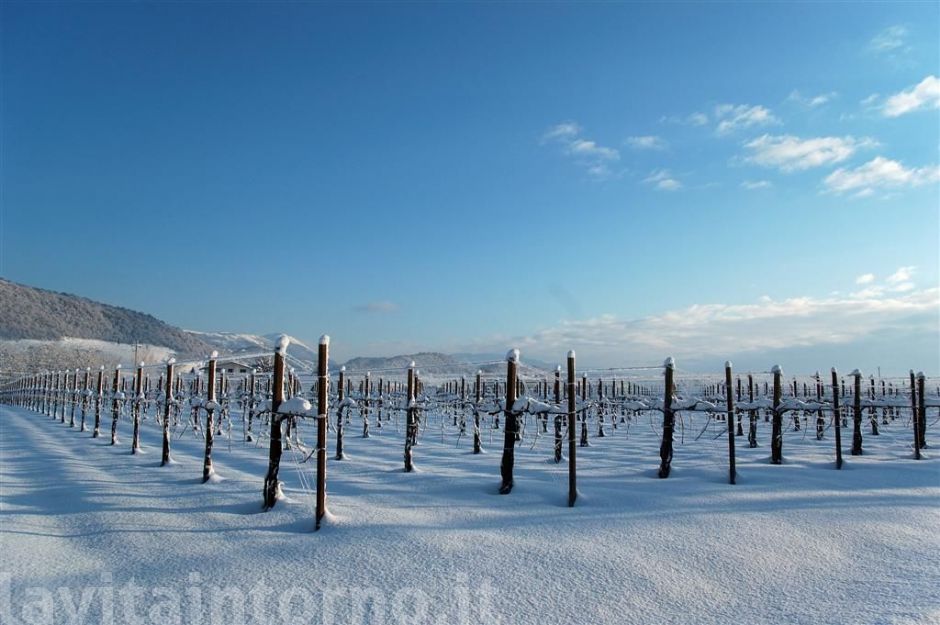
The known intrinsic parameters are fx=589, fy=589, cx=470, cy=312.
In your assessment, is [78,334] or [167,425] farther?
[78,334]

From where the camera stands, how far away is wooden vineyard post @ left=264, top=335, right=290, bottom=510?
849cm

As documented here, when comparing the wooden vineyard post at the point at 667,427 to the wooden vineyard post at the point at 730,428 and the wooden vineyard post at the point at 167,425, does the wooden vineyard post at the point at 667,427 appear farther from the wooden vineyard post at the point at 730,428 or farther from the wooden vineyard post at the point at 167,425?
the wooden vineyard post at the point at 167,425

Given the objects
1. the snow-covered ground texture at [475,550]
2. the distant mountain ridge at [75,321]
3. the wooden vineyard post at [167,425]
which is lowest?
the snow-covered ground texture at [475,550]

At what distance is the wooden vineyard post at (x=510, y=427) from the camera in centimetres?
973

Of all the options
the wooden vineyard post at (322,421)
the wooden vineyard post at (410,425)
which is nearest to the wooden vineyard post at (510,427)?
the wooden vineyard post at (322,421)

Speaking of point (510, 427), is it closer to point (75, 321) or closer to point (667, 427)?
point (667, 427)

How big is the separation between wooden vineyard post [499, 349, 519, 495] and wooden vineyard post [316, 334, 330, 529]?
3094 mm

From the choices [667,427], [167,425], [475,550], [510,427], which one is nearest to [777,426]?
[667,427]

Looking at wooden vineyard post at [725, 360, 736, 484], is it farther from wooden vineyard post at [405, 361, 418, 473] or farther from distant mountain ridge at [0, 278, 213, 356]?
distant mountain ridge at [0, 278, 213, 356]

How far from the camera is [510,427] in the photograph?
9.73 meters

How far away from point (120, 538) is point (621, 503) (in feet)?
22.0

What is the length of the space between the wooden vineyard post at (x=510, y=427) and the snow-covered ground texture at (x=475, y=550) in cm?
26

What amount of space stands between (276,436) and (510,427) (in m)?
3.68

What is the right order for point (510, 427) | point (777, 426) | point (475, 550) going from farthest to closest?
point (777, 426)
point (510, 427)
point (475, 550)
